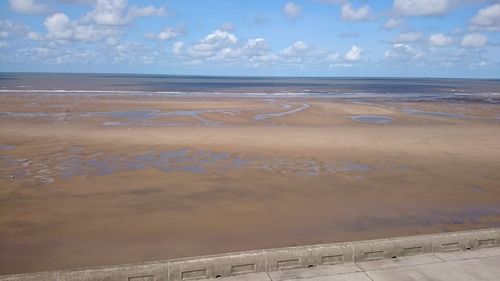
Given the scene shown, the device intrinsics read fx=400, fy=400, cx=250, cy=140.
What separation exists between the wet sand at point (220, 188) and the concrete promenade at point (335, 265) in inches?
103

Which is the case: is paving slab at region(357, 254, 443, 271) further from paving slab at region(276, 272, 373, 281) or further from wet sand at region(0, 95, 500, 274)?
wet sand at region(0, 95, 500, 274)

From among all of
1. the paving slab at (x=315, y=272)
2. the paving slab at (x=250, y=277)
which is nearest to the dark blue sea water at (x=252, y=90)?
the paving slab at (x=315, y=272)

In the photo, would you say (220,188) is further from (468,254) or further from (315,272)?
(468,254)

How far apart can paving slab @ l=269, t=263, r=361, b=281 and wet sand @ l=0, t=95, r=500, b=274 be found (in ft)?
9.74

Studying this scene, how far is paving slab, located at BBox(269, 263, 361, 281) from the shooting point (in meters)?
5.86

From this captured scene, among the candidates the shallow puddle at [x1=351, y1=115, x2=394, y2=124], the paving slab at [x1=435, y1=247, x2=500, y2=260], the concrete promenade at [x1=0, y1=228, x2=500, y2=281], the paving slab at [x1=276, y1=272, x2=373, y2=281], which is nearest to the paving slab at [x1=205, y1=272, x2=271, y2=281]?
the concrete promenade at [x1=0, y1=228, x2=500, y2=281]

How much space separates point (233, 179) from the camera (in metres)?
14.1

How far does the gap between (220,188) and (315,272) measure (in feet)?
24.2

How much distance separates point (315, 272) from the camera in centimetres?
596

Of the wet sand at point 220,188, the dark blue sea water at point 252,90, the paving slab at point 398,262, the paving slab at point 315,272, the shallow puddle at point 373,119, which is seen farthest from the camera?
the dark blue sea water at point 252,90

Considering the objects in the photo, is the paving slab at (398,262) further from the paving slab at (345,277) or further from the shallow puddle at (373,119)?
the shallow puddle at (373,119)

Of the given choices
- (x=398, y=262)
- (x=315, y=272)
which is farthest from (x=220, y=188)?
(x=398, y=262)

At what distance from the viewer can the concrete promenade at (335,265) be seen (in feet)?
18.9

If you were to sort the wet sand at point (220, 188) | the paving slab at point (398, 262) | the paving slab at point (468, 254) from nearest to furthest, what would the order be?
the paving slab at point (398, 262)
the paving slab at point (468, 254)
the wet sand at point (220, 188)
